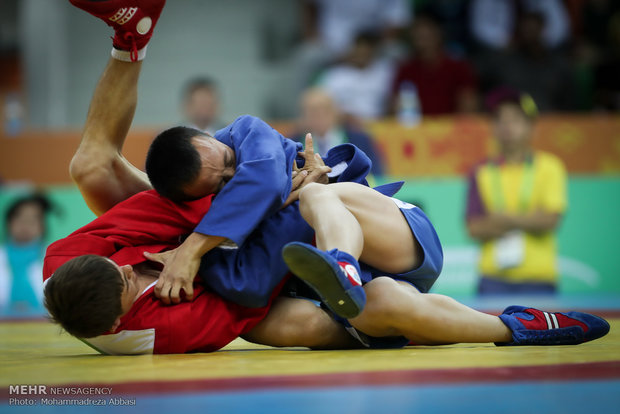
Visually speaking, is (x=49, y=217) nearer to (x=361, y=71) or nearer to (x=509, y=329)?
(x=361, y=71)

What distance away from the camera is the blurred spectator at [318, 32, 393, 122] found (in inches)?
336

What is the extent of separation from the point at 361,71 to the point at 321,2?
75.5 inches

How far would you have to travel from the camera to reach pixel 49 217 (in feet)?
23.1

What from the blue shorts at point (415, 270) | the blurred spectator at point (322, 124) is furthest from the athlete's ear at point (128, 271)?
the blurred spectator at point (322, 124)

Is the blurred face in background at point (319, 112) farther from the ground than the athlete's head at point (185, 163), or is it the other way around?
the blurred face in background at point (319, 112)

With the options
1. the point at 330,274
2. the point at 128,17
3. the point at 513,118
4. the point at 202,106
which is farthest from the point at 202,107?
the point at 330,274

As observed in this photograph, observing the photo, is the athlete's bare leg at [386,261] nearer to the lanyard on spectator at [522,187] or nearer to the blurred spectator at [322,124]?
the blurred spectator at [322,124]

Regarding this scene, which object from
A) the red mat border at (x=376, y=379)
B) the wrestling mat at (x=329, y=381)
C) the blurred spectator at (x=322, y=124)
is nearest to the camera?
the wrestling mat at (x=329, y=381)

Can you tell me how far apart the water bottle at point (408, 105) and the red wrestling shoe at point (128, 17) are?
4.71 meters

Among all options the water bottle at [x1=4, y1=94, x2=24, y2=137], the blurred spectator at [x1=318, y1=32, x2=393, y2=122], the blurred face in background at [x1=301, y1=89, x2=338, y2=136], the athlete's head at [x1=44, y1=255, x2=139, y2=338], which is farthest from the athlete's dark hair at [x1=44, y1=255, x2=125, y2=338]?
the water bottle at [x1=4, y1=94, x2=24, y2=137]

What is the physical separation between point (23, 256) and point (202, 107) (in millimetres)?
1998

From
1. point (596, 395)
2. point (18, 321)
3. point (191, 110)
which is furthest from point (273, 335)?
point (191, 110)

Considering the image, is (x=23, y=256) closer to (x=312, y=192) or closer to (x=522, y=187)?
(x=522, y=187)

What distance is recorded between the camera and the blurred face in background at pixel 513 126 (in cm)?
611
